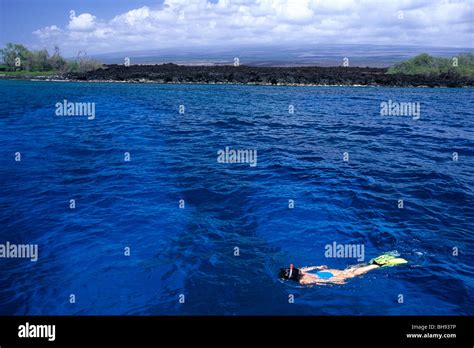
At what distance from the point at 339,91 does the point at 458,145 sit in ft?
115

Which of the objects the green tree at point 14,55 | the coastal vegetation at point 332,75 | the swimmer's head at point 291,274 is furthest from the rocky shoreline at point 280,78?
the swimmer's head at point 291,274

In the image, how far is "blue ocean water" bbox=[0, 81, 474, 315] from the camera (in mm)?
9945

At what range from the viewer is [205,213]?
15.1m

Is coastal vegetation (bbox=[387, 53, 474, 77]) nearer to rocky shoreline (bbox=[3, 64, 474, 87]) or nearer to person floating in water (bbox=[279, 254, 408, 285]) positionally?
rocky shoreline (bbox=[3, 64, 474, 87])

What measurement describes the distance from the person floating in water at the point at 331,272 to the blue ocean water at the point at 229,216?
27 centimetres

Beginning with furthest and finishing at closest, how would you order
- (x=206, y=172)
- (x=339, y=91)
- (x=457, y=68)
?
(x=457, y=68) < (x=339, y=91) < (x=206, y=172)

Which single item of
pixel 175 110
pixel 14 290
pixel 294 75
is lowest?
pixel 14 290

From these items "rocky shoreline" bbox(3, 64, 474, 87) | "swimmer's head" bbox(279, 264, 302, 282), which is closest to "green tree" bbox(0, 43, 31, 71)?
"rocky shoreline" bbox(3, 64, 474, 87)

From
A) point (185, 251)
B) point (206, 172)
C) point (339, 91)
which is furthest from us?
point (339, 91)

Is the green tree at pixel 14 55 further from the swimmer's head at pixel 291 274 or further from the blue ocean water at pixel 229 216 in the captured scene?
the swimmer's head at pixel 291 274

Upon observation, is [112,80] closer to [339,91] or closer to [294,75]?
[294,75]

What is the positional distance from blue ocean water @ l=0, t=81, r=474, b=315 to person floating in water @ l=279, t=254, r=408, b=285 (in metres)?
0.27

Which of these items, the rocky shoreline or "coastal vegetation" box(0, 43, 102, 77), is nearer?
the rocky shoreline
